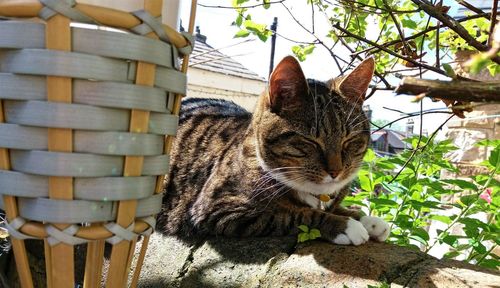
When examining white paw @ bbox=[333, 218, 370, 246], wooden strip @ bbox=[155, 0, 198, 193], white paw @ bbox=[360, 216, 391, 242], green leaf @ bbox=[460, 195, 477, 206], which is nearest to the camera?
wooden strip @ bbox=[155, 0, 198, 193]

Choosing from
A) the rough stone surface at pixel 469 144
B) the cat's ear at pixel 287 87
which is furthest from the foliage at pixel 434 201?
the rough stone surface at pixel 469 144

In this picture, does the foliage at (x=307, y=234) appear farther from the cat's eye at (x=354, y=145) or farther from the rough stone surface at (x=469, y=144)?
the rough stone surface at (x=469, y=144)

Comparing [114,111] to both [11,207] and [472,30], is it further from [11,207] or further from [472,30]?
[472,30]

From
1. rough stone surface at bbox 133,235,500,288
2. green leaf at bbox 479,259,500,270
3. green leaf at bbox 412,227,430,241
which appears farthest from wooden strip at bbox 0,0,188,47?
green leaf at bbox 479,259,500,270

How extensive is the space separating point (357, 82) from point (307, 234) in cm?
52

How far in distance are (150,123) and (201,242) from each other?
2.32ft

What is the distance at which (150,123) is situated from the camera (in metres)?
0.73

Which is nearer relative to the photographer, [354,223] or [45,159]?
[45,159]

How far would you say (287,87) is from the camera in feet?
4.71

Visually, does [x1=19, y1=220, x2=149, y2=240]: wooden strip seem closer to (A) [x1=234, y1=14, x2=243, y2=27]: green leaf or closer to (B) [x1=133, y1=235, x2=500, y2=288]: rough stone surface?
(B) [x1=133, y1=235, x2=500, y2=288]: rough stone surface

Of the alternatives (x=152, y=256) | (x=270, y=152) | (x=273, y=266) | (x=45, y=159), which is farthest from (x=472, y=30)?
(x=45, y=159)

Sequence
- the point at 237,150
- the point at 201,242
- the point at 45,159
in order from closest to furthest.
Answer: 1. the point at 45,159
2. the point at 201,242
3. the point at 237,150

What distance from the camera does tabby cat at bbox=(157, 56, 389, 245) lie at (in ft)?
4.37

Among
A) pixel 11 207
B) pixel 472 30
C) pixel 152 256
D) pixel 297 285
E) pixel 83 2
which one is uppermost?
pixel 472 30
